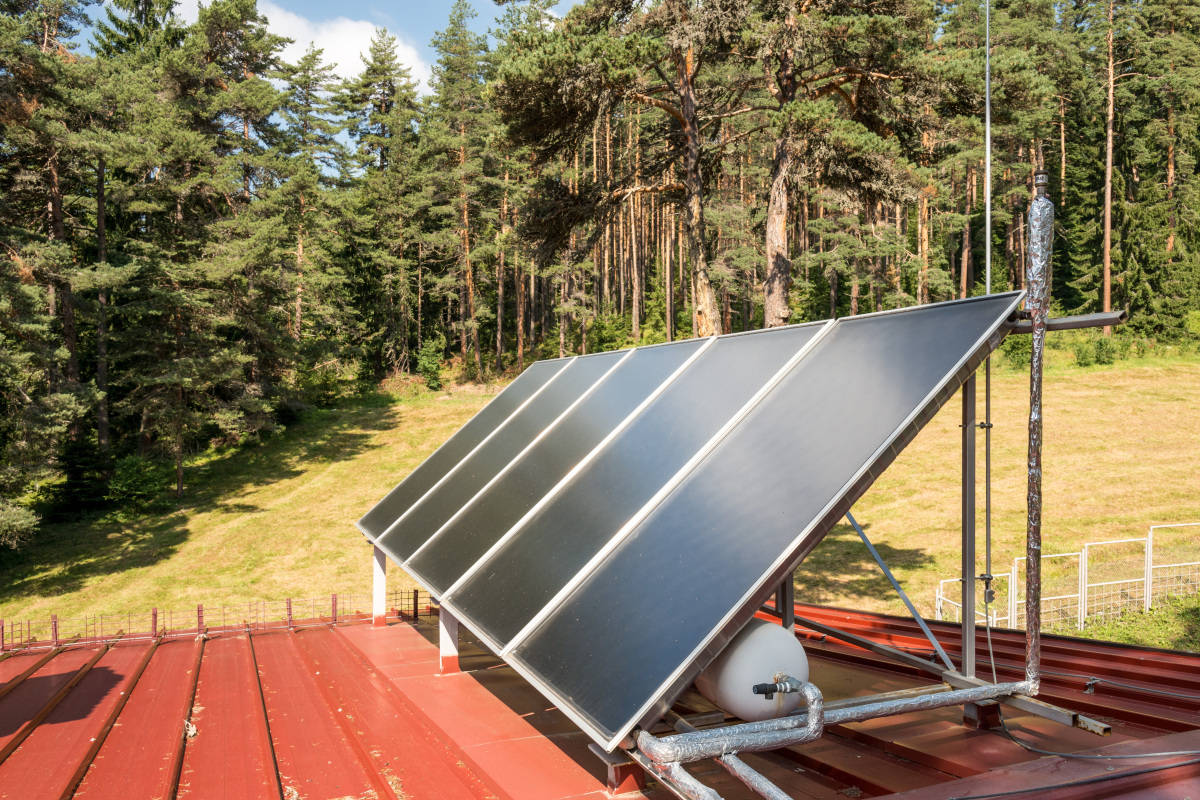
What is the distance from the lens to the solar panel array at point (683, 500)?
243 centimetres

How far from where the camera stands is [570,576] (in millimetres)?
3270

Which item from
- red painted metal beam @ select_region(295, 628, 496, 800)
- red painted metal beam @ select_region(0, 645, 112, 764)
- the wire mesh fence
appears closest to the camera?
red painted metal beam @ select_region(295, 628, 496, 800)

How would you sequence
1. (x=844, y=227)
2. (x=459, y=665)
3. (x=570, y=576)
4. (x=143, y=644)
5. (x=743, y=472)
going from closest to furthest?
(x=743, y=472) < (x=570, y=576) < (x=459, y=665) < (x=143, y=644) < (x=844, y=227)

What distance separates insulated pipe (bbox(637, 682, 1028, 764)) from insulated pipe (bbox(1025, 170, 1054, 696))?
2.58ft

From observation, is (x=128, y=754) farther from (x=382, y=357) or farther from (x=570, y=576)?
(x=382, y=357)

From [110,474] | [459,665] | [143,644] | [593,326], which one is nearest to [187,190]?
[110,474]

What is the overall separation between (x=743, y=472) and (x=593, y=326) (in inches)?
1591

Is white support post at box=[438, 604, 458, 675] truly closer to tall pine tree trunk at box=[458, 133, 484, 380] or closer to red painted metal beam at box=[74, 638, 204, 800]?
red painted metal beam at box=[74, 638, 204, 800]

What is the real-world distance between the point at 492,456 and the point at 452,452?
4.30 ft

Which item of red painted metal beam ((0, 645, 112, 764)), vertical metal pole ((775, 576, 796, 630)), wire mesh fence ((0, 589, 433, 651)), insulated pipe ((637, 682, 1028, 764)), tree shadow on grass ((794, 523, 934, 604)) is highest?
vertical metal pole ((775, 576, 796, 630))

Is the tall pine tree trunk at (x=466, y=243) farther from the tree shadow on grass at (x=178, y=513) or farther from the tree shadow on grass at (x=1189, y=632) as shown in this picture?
the tree shadow on grass at (x=1189, y=632)

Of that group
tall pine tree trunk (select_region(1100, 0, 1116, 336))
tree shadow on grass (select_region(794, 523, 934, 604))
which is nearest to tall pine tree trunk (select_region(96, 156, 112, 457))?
tree shadow on grass (select_region(794, 523, 934, 604))

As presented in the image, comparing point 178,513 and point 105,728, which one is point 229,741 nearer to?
point 105,728

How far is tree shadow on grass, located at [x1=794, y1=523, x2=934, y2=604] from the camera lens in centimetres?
1530
